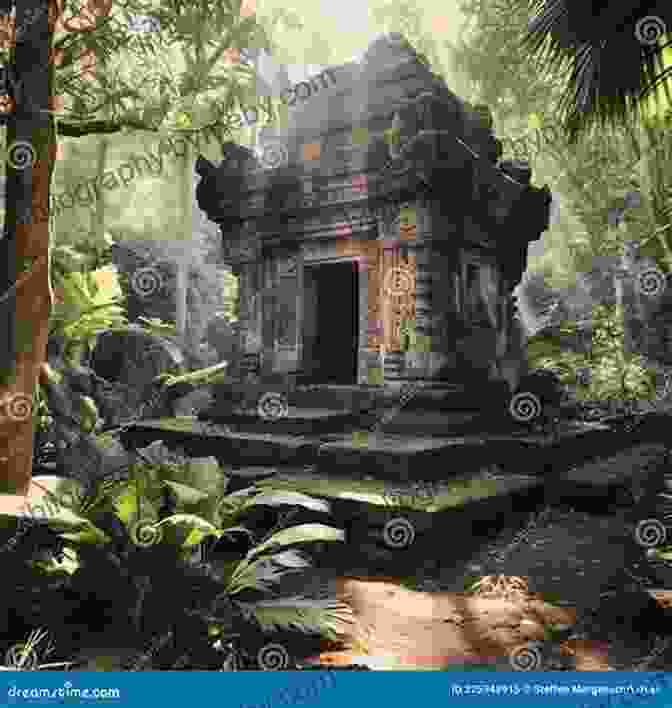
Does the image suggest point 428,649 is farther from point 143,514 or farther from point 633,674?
point 143,514

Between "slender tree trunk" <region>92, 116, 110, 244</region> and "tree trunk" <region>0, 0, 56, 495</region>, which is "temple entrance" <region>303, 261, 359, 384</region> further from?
"slender tree trunk" <region>92, 116, 110, 244</region>

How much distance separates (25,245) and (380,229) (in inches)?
→ 161

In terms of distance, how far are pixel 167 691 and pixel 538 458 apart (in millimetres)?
5425

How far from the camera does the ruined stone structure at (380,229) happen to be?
6.78 meters

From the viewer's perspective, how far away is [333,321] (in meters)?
8.88

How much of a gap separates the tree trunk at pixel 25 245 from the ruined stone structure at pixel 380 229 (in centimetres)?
371

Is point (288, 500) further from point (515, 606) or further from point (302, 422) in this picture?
point (302, 422)

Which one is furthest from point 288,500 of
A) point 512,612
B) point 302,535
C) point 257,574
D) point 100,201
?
point 100,201

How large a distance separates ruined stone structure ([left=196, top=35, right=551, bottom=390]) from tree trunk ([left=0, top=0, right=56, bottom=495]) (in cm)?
371

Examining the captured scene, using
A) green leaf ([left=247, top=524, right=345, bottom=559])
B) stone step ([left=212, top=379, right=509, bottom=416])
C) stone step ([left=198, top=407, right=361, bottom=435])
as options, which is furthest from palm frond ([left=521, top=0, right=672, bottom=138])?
green leaf ([left=247, top=524, right=345, bottom=559])

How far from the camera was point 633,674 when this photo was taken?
3061mm

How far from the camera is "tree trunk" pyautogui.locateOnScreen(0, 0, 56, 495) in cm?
394

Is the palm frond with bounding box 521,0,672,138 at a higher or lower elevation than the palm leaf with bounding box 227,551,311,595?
higher

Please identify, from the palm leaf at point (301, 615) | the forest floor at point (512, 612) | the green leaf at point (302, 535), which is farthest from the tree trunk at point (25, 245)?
the forest floor at point (512, 612)
